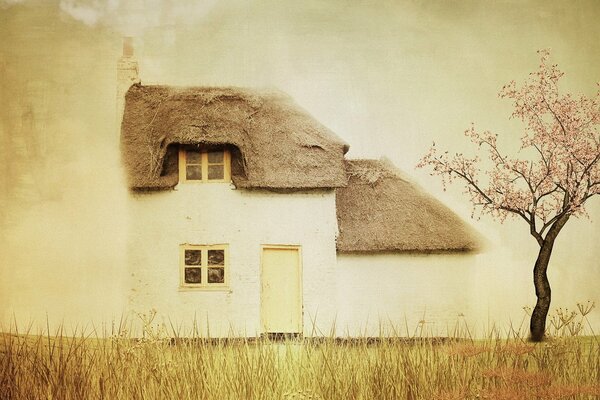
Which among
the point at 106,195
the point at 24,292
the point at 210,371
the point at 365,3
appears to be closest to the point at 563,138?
the point at 365,3

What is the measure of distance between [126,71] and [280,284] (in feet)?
4.74

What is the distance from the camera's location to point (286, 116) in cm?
385

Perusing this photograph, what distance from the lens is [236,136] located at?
3939mm

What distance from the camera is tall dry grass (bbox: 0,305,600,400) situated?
3414 millimetres

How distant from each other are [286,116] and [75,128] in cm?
116

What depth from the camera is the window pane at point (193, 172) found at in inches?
157

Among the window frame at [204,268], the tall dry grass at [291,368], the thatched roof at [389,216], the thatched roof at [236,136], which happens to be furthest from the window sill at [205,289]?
the thatched roof at [389,216]

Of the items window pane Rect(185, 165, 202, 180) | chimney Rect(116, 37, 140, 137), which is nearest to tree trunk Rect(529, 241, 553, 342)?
window pane Rect(185, 165, 202, 180)

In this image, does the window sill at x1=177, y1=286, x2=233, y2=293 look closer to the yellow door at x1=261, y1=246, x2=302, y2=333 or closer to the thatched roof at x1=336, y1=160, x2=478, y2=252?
the yellow door at x1=261, y1=246, x2=302, y2=333

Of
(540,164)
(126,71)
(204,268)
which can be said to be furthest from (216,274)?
(540,164)

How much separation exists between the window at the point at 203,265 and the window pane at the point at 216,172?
1.39 ft

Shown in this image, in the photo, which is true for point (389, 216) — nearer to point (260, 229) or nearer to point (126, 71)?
point (260, 229)

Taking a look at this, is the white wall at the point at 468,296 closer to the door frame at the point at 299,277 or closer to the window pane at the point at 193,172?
the door frame at the point at 299,277

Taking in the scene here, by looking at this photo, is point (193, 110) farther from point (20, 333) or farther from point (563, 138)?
→ point (563, 138)
